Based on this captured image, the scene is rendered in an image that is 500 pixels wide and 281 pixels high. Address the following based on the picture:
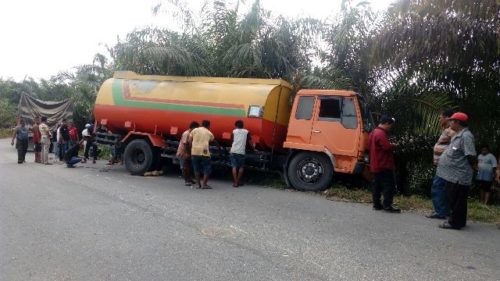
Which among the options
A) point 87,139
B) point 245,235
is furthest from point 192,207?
point 87,139

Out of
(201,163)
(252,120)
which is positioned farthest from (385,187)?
(201,163)

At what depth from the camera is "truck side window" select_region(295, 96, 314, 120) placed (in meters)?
9.91

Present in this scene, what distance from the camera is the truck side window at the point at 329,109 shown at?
9.65 meters

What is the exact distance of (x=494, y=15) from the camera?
8203 mm

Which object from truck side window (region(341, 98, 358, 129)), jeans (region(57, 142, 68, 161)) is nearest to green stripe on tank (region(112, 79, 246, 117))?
truck side window (region(341, 98, 358, 129))

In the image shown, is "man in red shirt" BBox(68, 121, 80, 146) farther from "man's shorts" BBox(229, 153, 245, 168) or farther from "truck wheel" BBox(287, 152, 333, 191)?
"truck wheel" BBox(287, 152, 333, 191)

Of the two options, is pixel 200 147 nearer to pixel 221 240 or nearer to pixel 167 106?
pixel 167 106

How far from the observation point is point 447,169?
6703 mm

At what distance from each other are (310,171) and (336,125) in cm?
112

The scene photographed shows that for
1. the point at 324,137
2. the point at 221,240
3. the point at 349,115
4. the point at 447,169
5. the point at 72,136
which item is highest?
the point at 349,115

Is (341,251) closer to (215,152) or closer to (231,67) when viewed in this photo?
(215,152)

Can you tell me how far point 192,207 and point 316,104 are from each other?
3.69m

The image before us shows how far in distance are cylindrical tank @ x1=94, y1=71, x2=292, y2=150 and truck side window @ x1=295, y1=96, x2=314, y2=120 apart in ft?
2.38

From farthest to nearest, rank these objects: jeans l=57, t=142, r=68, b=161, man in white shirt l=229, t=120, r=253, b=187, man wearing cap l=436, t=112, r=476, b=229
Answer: jeans l=57, t=142, r=68, b=161 < man in white shirt l=229, t=120, r=253, b=187 < man wearing cap l=436, t=112, r=476, b=229
